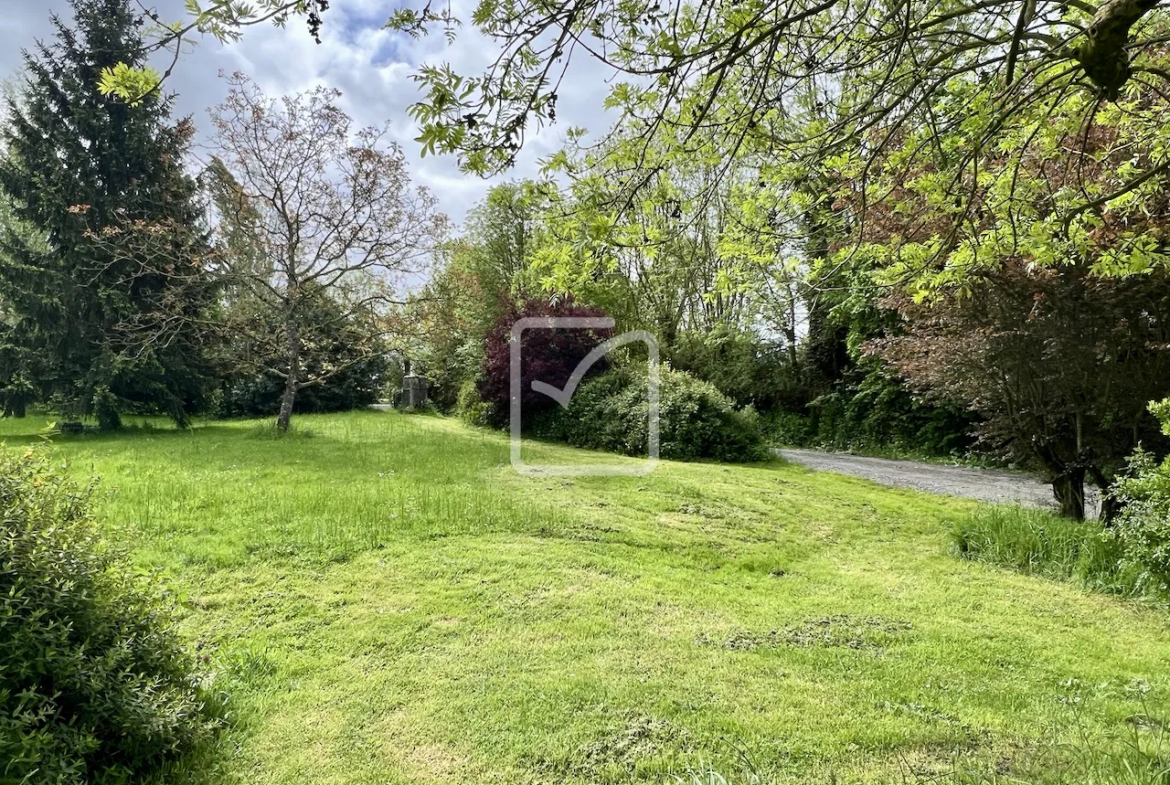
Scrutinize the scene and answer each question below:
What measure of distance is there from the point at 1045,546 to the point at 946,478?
4743 millimetres

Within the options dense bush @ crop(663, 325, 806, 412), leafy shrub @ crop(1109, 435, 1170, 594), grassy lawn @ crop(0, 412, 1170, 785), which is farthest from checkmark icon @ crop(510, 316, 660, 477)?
leafy shrub @ crop(1109, 435, 1170, 594)

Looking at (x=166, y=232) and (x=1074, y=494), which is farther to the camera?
(x=166, y=232)

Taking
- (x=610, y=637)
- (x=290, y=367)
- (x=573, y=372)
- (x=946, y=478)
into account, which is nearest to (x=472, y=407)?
(x=573, y=372)

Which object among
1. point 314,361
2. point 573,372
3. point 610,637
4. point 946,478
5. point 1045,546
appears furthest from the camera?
point 314,361

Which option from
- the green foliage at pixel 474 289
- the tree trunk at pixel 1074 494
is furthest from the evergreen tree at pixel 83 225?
the tree trunk at pixel 1074 494

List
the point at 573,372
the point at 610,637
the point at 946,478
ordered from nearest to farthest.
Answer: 1. the point at 610,637
2. the point at 946,478
3. the point at 573,372

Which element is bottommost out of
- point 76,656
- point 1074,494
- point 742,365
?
point 76,656

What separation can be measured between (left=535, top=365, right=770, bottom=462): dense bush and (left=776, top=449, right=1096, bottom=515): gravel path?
1.34 m

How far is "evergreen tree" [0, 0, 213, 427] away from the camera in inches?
440

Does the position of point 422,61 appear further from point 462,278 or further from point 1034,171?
point 462,278

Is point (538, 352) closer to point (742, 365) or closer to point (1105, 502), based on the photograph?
point (742, 365)

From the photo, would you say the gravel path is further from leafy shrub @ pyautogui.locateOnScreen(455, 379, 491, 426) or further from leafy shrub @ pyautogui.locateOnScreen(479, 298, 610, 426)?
leafy shrub @ pyautogui.locateOnScreen(455, 379, 491, 426)

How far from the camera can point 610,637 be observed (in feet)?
10.6

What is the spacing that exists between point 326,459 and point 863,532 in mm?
7077
